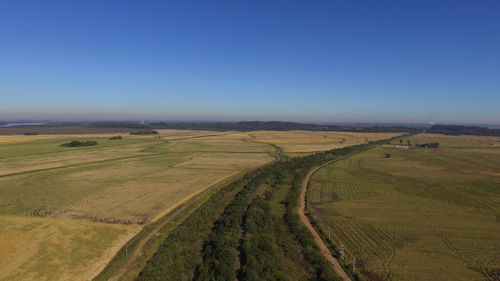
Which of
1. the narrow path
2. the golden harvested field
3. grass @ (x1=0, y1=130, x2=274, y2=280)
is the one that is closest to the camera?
the narrow path

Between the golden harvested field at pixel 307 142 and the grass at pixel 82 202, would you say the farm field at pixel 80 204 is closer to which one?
the grass at pixel 82 202

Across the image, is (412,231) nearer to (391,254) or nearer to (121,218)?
(391,254)

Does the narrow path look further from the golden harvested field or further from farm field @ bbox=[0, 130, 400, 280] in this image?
the golden harvested field

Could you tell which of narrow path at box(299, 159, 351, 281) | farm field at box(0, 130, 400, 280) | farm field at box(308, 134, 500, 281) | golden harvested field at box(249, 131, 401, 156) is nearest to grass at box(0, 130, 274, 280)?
farm field at box(0, 130, 400, 280)

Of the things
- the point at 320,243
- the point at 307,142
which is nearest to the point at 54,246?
the point at 320,243

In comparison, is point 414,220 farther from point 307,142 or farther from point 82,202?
point 307,142

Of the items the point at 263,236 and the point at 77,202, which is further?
the point at 77,202

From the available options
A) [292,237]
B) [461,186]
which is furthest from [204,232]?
[461,186]

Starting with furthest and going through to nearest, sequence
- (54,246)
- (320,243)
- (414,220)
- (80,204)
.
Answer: (80,204) < (414,220) < (320,243) < (54,246)
